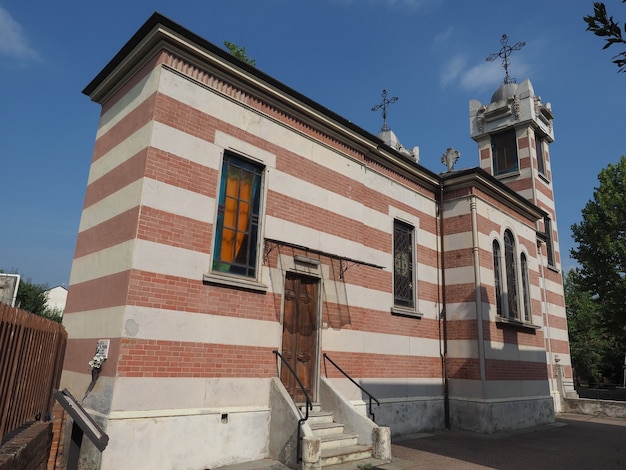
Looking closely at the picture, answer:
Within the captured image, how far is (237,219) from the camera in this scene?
8375 mm

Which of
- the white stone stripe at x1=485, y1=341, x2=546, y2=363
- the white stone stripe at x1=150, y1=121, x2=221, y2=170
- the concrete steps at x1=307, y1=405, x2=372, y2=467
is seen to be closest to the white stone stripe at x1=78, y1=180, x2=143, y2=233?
the white stone stripe at x1=150, y1=121, x2=221, y2=170

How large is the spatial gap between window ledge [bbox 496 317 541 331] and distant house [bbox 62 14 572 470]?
0.18ft

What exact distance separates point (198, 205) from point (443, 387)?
8637mm

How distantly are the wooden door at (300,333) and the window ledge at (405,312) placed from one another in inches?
105

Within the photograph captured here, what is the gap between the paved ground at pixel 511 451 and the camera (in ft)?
26.2

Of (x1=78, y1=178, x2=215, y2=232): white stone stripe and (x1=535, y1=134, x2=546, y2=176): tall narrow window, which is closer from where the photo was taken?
(x1=78, y1=178, x2=215, y2=232): white stone stripe

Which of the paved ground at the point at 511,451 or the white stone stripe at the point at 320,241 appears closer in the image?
the paved ground at the point at 511,451

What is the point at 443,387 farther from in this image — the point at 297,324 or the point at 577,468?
the point at 297,324

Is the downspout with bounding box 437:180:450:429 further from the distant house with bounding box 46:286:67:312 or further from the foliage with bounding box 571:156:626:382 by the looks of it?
the distant house with bounding box 46:286:67:312

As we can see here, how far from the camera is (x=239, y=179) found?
8594mm

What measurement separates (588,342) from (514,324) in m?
26.0

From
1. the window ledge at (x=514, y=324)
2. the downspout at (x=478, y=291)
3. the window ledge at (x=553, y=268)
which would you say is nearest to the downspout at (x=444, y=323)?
the downspout at (x=478, y=291)

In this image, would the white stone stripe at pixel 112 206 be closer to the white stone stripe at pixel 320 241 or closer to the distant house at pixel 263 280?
the distant house at pixel 263 280

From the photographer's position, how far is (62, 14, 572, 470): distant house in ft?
22.8
